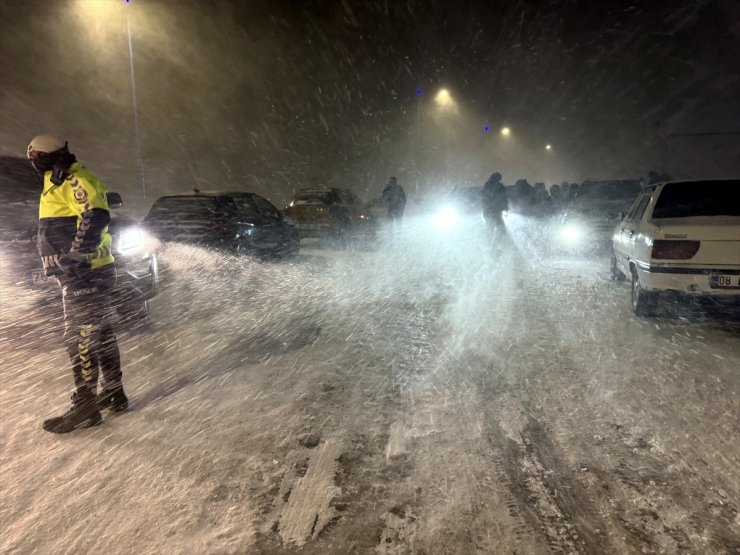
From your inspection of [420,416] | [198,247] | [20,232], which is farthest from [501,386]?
[198,247]

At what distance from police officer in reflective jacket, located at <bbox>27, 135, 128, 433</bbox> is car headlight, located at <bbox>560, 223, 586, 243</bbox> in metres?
12.3

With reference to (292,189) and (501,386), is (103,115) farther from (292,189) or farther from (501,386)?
(501,386)

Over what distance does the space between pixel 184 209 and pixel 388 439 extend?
826cm

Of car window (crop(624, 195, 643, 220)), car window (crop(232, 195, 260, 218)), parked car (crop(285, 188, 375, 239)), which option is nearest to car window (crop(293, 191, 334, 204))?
parked car (crop(285, 188, 375, 239))

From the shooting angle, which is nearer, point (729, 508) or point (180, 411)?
point (729, 508)

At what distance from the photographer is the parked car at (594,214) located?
13406 mm

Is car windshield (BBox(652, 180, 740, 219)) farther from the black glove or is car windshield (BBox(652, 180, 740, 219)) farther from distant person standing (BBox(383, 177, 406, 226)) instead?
distant person standing (BBox(383, 177, 406, 226))

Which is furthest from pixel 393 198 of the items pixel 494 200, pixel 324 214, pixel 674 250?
pixel 674 250

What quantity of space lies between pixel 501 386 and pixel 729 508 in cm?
190

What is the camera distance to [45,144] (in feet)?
11.6

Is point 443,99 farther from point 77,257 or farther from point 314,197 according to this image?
point 77,257

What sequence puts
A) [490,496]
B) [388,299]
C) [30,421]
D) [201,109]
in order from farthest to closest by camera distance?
[201,109] < [388,299] < [30,421] < [490,496]

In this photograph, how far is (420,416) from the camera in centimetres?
383

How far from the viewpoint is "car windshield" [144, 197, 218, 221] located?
33.8ft
